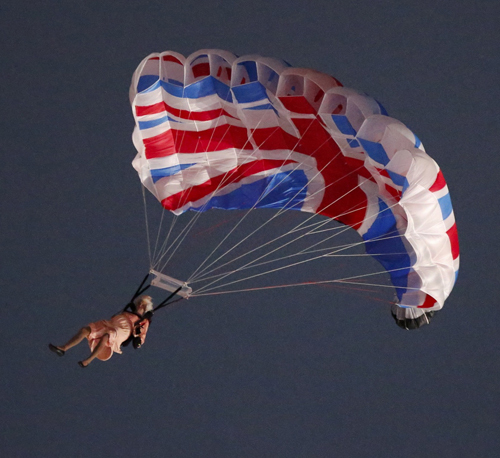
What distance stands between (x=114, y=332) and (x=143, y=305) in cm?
39

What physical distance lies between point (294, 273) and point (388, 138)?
511 cm

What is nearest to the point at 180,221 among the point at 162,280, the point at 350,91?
the point at 162,280

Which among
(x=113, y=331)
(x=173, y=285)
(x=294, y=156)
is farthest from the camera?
(x=294, y=156)

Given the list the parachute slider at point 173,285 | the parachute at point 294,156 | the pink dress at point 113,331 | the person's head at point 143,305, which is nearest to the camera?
the parachute at point 294,156

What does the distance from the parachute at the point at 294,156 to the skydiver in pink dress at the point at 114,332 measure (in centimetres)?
107

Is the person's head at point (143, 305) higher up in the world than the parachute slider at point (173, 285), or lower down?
lower down

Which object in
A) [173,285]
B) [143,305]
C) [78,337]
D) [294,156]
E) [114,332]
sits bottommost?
[78,337]

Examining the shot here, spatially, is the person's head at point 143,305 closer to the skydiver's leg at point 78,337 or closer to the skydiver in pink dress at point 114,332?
the skydiver in pink dress at point 114,332

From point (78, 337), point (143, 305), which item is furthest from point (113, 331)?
point (143, 305)

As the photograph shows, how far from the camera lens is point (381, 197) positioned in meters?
6.89

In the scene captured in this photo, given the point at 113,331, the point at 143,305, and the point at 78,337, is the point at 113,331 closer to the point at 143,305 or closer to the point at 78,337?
the point at 78,337

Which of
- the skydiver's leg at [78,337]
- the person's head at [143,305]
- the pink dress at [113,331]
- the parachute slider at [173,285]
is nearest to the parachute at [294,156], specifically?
the parachute slider at [173,285]

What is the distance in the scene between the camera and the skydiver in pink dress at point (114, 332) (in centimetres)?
620

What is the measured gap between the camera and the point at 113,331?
636 centimetres
